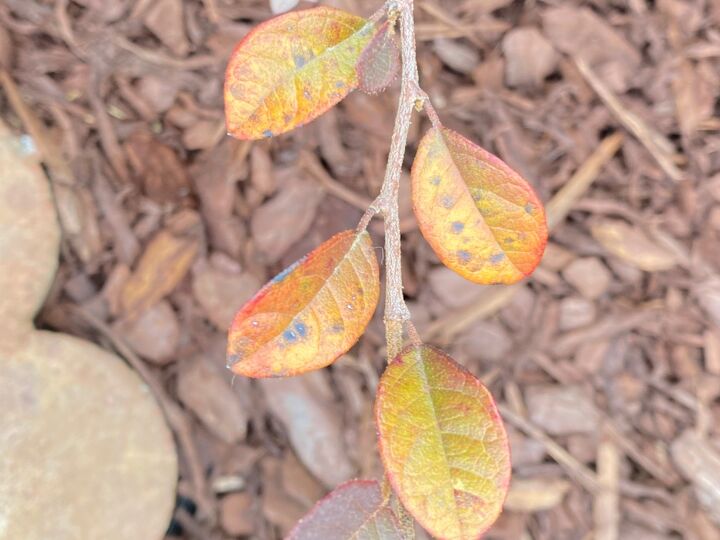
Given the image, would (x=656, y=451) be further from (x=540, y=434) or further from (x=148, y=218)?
(x=148, y=218)

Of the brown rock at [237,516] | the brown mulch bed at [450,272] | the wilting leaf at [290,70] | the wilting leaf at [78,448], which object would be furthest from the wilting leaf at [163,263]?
the wilting leaf at [290,70]

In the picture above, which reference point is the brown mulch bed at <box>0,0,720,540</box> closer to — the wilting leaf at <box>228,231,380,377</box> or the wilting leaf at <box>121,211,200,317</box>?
the wilting leaf at <box>121,211,200,317</box>

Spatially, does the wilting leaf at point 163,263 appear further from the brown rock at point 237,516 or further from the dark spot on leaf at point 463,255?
the dark spot on leaf at point 463,255

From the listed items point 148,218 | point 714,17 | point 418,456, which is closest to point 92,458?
point 148,218

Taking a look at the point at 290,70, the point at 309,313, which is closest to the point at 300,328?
the point at 309,313

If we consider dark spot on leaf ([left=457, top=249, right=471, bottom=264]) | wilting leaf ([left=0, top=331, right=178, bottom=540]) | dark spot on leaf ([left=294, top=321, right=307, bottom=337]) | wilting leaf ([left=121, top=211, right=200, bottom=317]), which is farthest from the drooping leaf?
dark spot on leaf ([left=457, top=249, right=471, bottom=264])

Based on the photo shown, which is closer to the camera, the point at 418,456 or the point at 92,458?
the point at 418,456

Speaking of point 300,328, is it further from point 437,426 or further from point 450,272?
point 450,272
